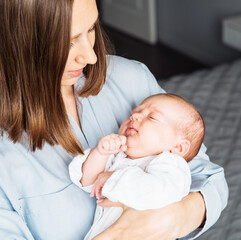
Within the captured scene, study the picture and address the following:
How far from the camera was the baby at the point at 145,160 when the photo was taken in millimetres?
1134

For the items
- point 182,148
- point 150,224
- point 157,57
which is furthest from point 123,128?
point 157,57

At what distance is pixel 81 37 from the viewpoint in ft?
3.67

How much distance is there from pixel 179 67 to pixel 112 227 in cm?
318

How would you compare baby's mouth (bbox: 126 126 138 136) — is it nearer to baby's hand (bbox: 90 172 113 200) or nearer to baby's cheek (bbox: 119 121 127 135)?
baby's cheek (bbox: 119 121 127 135)

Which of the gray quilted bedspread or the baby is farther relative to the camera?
the gray quilted bedspread

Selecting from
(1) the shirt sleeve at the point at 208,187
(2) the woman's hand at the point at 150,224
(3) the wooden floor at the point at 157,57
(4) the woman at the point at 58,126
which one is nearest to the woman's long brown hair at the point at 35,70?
(4) the woman at the point at 58,126

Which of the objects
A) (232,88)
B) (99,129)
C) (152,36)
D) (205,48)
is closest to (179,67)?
(205,48)

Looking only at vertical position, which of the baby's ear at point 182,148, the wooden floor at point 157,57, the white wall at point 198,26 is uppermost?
the baby's ear at point 182,148

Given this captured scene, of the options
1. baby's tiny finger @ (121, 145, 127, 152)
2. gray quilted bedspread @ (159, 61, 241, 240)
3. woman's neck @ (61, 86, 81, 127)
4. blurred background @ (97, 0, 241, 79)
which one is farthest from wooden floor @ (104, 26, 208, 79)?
baby's tiny finger @ (121, 145, 127, 152)

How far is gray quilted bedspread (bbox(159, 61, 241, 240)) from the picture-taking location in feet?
5.45

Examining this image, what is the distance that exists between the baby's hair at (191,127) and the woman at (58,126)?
60mm

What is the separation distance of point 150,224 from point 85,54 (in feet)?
1.40

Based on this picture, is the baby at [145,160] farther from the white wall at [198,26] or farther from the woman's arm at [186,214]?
the white wall at [198,26]

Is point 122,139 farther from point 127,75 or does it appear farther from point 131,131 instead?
point 127,75
